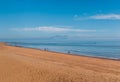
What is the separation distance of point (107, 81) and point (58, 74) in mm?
3148

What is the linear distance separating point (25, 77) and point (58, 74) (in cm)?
214

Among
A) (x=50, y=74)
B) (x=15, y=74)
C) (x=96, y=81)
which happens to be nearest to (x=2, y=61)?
(x=15, y=74)

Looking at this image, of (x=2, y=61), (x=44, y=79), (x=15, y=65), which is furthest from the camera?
(x=2, y=61)

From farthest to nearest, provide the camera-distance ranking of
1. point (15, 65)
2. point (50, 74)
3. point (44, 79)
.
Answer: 1. point (15, 65)
2. point (50, 74)
3. point (44, 79)

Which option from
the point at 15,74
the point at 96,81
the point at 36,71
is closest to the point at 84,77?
the point at 96,81

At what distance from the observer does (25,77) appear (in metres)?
13.7

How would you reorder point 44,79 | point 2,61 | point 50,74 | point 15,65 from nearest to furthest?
point 44,79, point 50,74, point 15,65, point 2,61

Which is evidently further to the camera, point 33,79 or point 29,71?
point 29,71

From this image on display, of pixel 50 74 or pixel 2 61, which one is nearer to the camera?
pixel 50 74

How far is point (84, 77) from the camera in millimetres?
14375

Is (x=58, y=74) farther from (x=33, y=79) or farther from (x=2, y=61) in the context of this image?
(x=2, y=61)

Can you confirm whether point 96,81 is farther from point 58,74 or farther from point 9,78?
point 9,78

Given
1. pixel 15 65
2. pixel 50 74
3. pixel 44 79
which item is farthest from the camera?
pixel 15 65

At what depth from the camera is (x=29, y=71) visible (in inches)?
582
